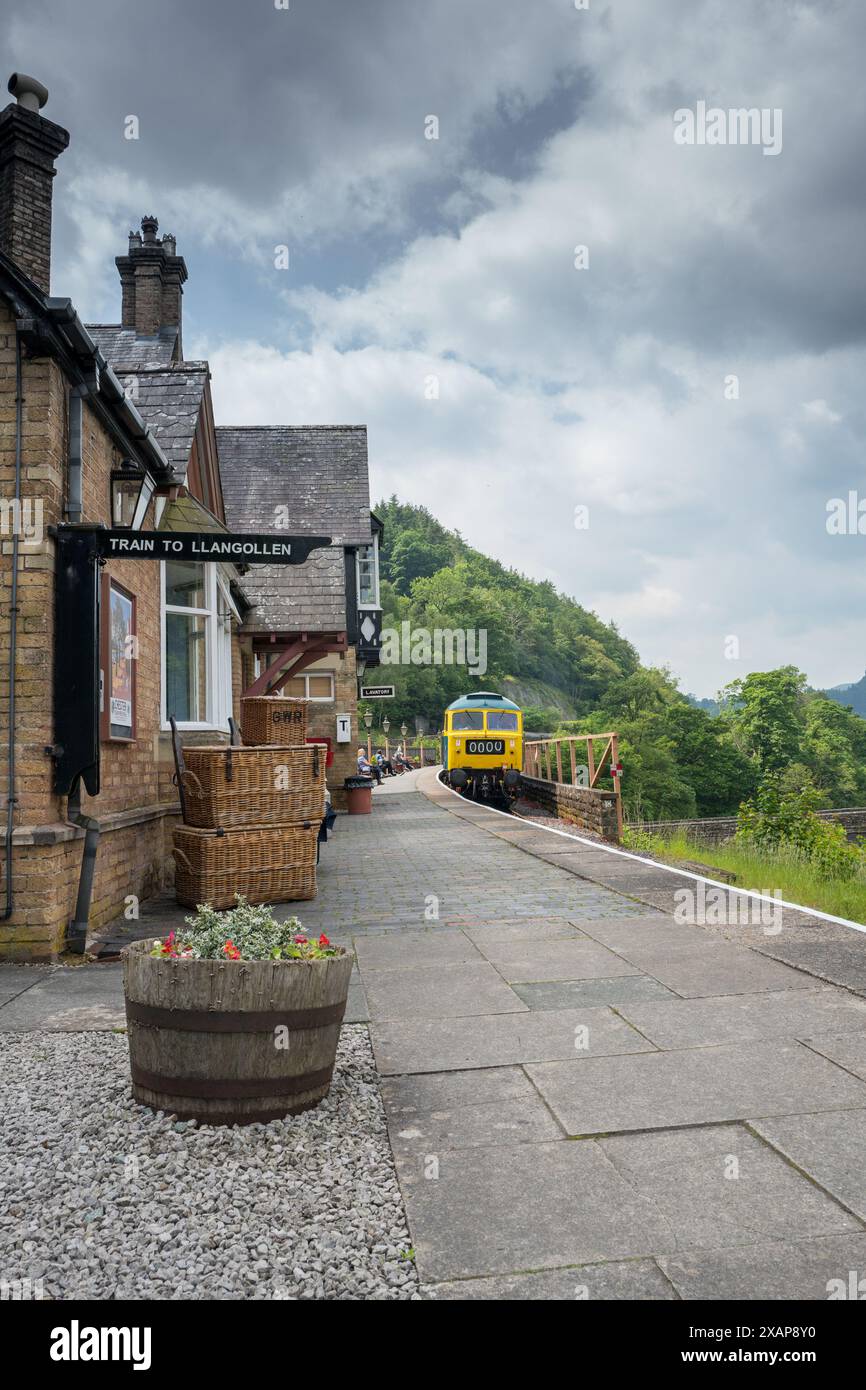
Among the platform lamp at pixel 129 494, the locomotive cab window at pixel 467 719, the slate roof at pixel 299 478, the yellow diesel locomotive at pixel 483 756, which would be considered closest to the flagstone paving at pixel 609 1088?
the platform lamp at pixel 129 494

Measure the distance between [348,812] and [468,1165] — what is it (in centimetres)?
1761

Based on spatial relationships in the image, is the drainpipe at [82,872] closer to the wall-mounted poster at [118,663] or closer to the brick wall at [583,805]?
the wall-mounted poster at [118,663]

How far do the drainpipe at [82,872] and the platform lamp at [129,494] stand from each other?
7.36ft

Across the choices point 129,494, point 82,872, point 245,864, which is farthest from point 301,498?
point 82,872

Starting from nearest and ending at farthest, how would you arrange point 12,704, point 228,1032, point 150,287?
point 228,1032
point 12,704
point 150,287

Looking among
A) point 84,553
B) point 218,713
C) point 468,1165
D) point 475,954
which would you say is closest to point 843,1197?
point 468,1165

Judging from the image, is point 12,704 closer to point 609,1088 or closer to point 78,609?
point 78,609

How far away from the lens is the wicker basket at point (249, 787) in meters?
8.26

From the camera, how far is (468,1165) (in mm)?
3145

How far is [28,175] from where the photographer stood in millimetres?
7438

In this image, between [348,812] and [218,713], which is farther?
[348,812]

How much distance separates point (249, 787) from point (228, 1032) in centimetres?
514

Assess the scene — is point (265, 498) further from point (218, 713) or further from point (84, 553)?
point (84, 553)

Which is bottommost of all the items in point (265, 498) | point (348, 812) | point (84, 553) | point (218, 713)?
point (348, 812)
